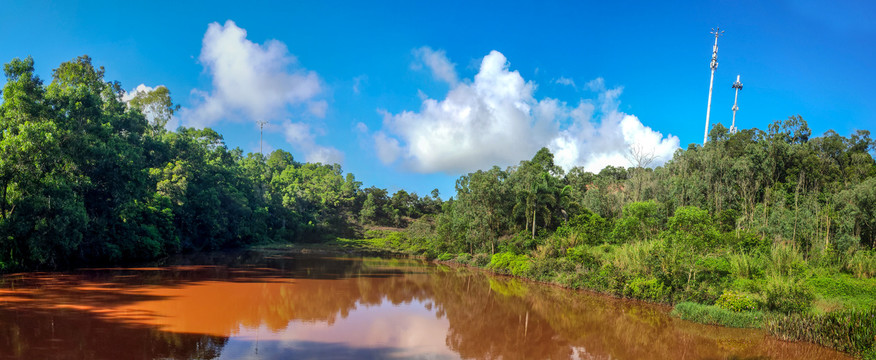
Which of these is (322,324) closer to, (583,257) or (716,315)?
(716,315)

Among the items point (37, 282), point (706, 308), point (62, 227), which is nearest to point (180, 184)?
point (62, 227)

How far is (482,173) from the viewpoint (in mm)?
34969

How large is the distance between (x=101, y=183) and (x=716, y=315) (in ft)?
91.0

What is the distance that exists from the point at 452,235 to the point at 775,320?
2695 cm

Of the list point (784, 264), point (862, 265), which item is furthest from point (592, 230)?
point (862, 265)

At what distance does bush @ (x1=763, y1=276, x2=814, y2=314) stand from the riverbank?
0.13 metres

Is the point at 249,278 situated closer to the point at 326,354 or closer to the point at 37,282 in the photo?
the point at 37,282

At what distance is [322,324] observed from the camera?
13711 mm

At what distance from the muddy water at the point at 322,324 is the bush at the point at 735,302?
4.01 ft

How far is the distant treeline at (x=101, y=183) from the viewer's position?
60.6 ft

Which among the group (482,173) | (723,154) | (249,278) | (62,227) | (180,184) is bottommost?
(249,278)

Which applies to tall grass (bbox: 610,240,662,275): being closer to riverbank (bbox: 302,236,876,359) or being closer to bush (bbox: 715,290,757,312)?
riverbank (bbox: 302,236,876,359)

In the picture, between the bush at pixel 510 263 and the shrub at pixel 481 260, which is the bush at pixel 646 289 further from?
the shrub at pixel 481 260

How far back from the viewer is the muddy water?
10438 millimetres
